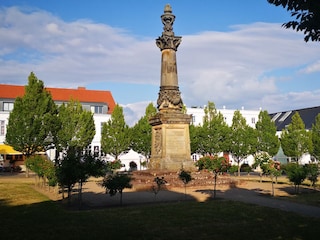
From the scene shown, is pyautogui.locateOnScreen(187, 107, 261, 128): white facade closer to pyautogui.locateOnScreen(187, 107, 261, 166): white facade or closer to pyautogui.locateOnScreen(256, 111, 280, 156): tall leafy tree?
pyautogui.locateOnScreen(187, 107, 261, 166): white facade

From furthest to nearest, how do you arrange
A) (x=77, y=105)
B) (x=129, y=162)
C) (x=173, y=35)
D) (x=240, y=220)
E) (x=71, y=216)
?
(x=129, y=162) → (x=77, y=105) → (x=173, y=35) → (x=71, y=216) → (x=240, y=220)

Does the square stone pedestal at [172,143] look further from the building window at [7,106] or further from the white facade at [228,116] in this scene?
the white facade at [228,116]

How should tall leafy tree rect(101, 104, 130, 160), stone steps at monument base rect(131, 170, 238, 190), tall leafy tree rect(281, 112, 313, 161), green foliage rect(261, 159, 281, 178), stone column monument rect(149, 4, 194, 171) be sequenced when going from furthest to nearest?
tall leafy tree rect(281, 112, 313, 161) < tall leafy tree rect(101, 104, 130, 160) < stone column monument rect(149, 4, 194, 171) < stone steps at monument base rect(131, 170, 238, 190) < green foliage rect(261, 159, 281, 178)

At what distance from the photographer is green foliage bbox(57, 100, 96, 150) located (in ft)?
145

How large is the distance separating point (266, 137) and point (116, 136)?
20.3 m

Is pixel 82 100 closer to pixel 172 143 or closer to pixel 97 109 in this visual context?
pixel 97 109

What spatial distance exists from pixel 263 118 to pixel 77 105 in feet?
84.9

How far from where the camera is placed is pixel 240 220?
1178cm

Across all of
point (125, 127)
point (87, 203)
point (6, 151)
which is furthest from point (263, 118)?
point (87, 203)

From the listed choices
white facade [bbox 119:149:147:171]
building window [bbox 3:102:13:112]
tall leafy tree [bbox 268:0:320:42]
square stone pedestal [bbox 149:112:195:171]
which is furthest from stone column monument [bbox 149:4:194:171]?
building window [bbox 3:102:13:112]

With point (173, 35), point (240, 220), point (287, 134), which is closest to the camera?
point (240, 220)

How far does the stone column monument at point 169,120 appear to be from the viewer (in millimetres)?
23969

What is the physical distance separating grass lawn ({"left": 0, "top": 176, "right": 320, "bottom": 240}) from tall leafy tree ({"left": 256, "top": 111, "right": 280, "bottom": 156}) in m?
36.0

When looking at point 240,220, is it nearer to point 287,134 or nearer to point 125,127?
point 125,127
